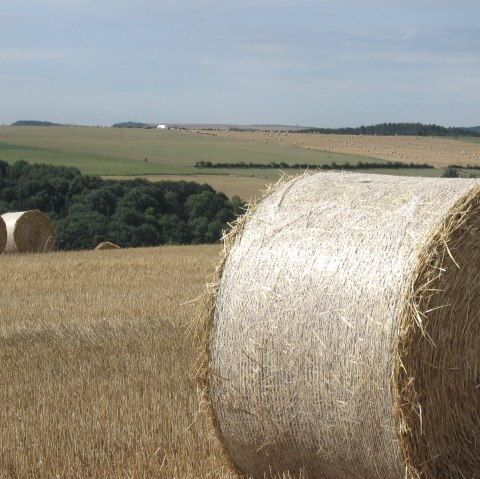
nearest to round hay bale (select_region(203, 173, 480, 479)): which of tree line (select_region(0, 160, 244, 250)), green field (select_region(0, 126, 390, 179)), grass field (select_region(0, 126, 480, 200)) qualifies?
tree line (select_region(0, 160, 244, 250))

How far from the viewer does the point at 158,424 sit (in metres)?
6.01

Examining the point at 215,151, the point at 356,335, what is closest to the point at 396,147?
the point at 215,151

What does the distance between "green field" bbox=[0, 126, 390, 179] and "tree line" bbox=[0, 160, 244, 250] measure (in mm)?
5787

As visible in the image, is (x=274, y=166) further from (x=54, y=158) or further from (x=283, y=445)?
(x=283, y=445)

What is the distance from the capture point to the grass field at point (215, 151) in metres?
35.0

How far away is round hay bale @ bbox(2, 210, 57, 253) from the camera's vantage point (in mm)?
20391

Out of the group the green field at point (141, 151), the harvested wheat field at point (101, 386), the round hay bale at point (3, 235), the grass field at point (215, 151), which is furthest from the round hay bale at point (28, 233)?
the green field at point (141, 151)

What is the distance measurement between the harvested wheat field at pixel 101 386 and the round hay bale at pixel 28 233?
23.0 feet

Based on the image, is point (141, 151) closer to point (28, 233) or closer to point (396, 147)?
point (396, 147)

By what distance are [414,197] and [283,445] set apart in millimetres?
1416

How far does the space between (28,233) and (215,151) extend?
2827 centimetres

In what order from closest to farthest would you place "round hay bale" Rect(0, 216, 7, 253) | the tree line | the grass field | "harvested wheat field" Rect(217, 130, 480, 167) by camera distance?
"round hay bale" Rect(0, 216, 7, 253), the tree line, "harvested wheat field" Rect(217, 130, 480, 167), the grass field

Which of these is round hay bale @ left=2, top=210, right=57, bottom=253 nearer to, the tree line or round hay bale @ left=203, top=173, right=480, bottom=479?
the tree line

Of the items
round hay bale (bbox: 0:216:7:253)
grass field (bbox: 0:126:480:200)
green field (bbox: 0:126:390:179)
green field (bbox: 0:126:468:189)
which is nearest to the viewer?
round hay bale (bbox: 0:216:7:253)
